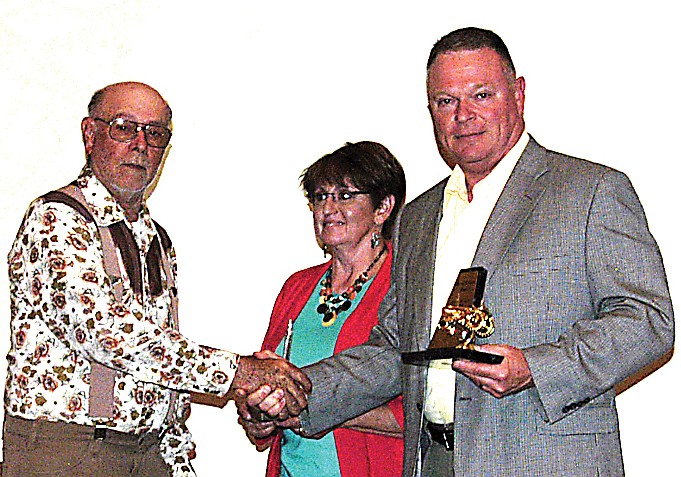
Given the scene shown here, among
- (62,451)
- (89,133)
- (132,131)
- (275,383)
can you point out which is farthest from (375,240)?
Result: (62,451)

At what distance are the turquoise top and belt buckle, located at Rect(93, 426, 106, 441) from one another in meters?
0.62

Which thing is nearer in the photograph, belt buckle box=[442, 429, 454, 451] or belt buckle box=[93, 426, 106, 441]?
belt buckle box=[442, 429, 454, 451]

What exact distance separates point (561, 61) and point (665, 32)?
0.36 meters

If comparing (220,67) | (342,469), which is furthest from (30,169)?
(342,469)

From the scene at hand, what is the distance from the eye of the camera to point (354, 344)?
3295 mm

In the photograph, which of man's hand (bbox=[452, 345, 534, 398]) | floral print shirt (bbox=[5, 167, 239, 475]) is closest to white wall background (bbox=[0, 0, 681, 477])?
floral print shirt (bbox=[5, 167, 239, 475])

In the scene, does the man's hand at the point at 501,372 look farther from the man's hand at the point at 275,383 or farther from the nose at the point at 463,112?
the man's hand at the point at 275,383

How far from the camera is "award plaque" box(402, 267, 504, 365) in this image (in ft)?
7.77

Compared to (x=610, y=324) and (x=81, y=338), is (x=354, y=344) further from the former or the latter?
(x=610, y=324)

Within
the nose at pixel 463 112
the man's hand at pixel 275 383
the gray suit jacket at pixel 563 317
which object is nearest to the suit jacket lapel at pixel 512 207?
the gray suit jacket at pixel 563 317

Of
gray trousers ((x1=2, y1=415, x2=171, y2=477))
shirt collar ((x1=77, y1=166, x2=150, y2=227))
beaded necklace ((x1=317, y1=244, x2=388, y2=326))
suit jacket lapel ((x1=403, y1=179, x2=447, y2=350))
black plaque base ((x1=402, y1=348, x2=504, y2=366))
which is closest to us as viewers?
black plaque base ((x1=402, y1=348, x2=504, y2=366))

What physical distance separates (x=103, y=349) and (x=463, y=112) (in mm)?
1151

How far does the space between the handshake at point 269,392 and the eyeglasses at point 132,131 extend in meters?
0.70

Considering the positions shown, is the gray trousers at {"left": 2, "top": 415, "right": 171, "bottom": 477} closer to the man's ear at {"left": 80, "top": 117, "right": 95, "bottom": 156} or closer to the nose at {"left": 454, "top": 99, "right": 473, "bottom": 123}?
the man's ear at {"left": 80, "top": 117, "right": 95, "bottom": 156}
